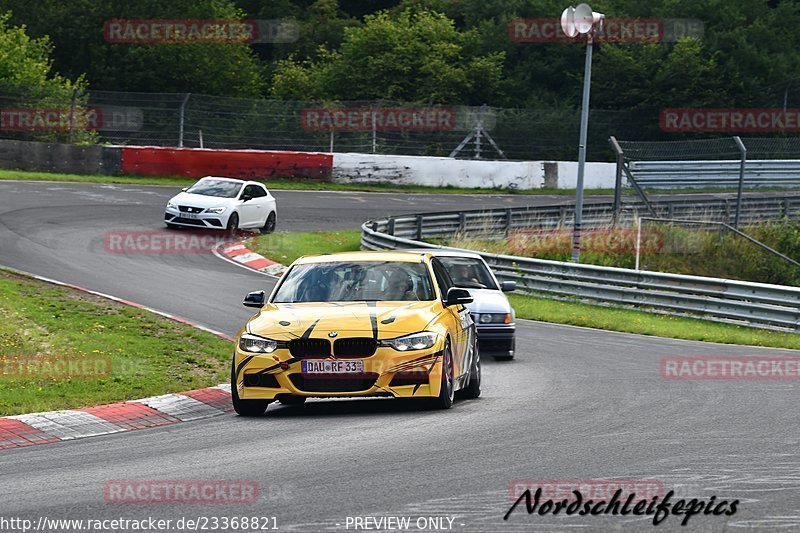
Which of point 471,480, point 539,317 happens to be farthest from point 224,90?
point 471,480

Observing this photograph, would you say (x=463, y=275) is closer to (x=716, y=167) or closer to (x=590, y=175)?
(x=716, y=167)

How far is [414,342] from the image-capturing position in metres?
10.9

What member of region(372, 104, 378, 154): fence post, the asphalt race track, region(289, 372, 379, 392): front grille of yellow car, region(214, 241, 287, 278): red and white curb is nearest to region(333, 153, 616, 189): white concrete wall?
region(372, 104, 378, 154): fence post

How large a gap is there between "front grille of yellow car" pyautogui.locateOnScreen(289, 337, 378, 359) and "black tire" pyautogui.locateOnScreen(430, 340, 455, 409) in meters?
0.69

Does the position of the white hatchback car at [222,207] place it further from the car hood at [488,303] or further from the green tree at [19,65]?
the green tree at [19,65]

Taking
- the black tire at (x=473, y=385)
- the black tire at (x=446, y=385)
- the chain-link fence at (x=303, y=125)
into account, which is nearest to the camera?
the black tire at (x=446, y=385)

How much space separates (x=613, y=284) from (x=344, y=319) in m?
14.8

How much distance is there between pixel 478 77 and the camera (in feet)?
190

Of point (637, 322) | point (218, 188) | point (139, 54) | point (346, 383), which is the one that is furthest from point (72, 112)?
point (346, 383)

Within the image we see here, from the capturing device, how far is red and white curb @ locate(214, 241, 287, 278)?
26531mm

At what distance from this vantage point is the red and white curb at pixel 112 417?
1016 cm

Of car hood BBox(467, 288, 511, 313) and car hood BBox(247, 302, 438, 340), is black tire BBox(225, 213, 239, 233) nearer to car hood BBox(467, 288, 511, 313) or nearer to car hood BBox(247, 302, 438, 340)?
car hood BBox(467, 288, 511, 313)

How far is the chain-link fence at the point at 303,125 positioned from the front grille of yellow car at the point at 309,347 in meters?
30.9

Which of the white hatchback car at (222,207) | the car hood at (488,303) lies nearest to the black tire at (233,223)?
the white hatchback car at (222,207)
